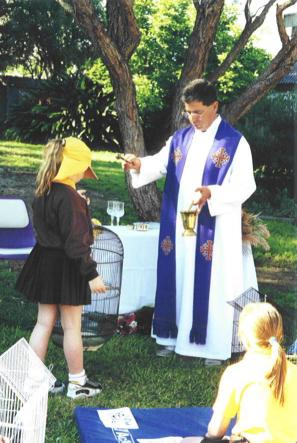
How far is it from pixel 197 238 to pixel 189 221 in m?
0.27

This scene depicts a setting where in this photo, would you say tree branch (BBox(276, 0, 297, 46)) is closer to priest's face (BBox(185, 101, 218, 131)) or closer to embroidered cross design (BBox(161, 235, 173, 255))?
priest's face (BBox(185, 101, 218, 131))

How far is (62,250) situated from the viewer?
502 cm

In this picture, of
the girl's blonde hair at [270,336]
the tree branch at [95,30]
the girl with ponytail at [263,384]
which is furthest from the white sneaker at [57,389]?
the tree branch at [95,30]

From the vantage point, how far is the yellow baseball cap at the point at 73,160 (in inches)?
195

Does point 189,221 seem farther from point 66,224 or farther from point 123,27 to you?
point 123,27

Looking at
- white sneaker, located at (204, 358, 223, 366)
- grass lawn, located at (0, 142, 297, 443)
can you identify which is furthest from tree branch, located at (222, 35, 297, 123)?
white sneaker, located at (204, 358, 223, 366)

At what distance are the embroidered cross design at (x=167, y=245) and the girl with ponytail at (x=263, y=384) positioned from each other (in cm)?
271

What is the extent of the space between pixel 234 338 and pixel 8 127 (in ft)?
49.6

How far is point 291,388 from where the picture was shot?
3570 millimetres

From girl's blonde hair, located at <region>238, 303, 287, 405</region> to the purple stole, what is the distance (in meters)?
2.58

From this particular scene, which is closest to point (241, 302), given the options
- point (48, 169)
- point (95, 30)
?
point (48, 169)

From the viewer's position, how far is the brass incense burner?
5.91 metres

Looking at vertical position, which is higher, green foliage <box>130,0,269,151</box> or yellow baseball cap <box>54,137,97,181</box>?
green foliage <box>130,0,269,151</box>

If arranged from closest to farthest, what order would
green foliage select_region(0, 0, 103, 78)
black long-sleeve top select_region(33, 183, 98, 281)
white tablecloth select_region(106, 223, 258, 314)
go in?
black long-sleeve top select_region(33, 183, 98, 281)
white tablecloth select_region(106, 223, 258, 314)
green foliage select_region(0, 0, 103, 78)
